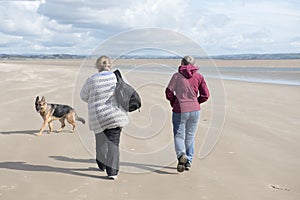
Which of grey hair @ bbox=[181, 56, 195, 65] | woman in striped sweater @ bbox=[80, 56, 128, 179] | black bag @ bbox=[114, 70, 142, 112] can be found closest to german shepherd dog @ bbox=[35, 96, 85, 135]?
woman in striped sweater @ bbox=[80, 56, 128, 179]

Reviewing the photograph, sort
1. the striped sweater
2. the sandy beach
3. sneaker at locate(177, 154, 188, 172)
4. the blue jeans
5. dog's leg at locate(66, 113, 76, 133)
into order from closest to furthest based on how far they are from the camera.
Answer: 1. the sandy beach
2. the striped sweater
3. sneaker at locate(177, 154, 188, 172)
4. the blue jeans
5. dog's leg at locate(66, 113, 76, 133)

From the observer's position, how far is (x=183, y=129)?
6.60 m

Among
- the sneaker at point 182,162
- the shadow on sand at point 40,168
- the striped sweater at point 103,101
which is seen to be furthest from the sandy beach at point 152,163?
the striped sweater at point 103,101

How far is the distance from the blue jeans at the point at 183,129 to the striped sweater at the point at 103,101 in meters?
0.99

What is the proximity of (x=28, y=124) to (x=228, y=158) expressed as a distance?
5894mm

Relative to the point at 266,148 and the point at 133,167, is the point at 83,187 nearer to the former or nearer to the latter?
the point at 133,167

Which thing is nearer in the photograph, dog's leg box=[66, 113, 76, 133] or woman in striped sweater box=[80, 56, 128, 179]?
woman in striped sweater box=[80, 56, 128, 179]

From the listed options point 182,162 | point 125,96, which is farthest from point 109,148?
point 182,162

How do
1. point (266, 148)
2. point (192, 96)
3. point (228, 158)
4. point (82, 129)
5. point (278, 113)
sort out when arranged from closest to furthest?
1. point (192, 96)
2. point (228, 158)
3. point (266, 148)
4. point (82, 129)
5. point (278, 113)

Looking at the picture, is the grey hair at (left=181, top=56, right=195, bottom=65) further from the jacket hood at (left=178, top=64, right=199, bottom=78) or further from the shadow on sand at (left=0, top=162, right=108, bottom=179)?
the shadow on sand at (left=0, top=162, right=108, bottom=179)

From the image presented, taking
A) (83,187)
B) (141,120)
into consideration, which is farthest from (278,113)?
(83,187)

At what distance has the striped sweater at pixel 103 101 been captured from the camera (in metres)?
5.96

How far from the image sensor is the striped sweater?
19.6ft

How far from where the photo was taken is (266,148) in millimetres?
8367
